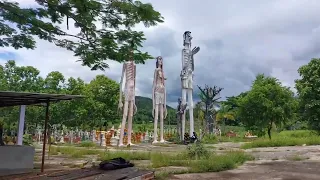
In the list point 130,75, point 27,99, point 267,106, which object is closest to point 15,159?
point 27,99

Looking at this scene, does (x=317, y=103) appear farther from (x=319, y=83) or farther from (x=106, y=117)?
(x=106, y=117)

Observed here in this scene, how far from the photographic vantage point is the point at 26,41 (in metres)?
6.74

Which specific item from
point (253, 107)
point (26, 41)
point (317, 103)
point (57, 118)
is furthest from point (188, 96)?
point (26, 41)

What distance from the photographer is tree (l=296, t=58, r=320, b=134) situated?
21.2 m

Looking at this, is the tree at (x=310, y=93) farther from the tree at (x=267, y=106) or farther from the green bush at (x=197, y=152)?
the green bush at (x=197, y=152)

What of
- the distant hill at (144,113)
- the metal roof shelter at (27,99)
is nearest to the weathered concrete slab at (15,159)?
the metal roof shelter at (27,99)

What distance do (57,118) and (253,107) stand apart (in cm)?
1592

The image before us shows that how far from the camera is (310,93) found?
21.4 m

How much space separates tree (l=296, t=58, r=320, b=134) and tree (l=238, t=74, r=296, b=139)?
959 mm

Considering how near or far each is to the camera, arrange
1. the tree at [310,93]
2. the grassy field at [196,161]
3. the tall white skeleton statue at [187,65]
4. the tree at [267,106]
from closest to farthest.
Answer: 1. the grassy field at [196,161]
2. the tree at [310,93]
3. the tree at [267,106]
4. the tall white skeleton statue at [187,65]

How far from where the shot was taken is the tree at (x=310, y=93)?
21.2 meters

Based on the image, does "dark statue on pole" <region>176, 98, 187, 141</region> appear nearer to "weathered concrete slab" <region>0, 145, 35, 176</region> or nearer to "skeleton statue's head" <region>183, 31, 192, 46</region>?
"skeleton statue's head" <region>183, 31, 192, 46</region>

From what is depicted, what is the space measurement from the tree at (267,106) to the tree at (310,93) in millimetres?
959

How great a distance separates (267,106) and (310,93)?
8.71 feet
